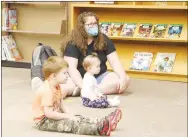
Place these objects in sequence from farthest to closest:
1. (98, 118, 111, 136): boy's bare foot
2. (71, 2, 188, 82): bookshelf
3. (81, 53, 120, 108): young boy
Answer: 1. (71, 2, 188, 82): bookshelf
2. (81, 53, 120, 108): young boy
3. (98, 118, 111, 136): boy's bare foot

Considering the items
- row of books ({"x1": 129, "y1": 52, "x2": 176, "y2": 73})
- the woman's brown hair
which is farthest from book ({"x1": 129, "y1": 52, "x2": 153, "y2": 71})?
the woman's brown hair

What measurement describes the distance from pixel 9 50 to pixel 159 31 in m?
2.03

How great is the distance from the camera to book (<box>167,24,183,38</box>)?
4398mm

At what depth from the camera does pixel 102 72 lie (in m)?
3.52

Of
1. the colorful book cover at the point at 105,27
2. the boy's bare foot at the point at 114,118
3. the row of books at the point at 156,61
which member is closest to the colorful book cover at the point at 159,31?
the row of books at the point at 156,61

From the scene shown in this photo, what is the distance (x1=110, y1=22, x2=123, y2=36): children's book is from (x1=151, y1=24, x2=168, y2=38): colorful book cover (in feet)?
1.41

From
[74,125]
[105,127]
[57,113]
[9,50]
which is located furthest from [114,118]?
[9,50]

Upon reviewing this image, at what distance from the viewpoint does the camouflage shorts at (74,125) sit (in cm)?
227

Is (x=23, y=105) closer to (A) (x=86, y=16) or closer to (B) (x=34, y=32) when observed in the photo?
(A) (x=86, y=16)

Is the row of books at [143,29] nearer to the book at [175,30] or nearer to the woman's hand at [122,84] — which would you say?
the book at [175,30]

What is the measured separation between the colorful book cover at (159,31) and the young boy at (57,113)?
2311 mm

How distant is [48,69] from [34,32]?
281cm

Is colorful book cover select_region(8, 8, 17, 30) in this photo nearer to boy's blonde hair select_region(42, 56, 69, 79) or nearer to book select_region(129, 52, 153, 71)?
book select_region(129, 52, 153, 71)

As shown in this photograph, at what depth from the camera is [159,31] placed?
4504 mm
